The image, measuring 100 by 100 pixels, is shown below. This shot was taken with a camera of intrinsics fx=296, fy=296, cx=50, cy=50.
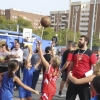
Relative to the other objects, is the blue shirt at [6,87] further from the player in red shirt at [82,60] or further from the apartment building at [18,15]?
the apartment building at [18,15]

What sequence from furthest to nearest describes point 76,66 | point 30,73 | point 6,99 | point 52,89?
1. point 30,73
2. point 76,66
3. point 52,89
4. point 6,99

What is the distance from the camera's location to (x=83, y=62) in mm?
6395

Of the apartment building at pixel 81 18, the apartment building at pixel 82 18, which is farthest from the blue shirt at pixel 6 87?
the apartment building at pixel 81 18

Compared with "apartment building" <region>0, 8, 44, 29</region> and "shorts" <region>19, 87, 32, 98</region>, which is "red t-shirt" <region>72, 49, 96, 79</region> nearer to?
"shorts" <region>19, 87, 32, 98</region>

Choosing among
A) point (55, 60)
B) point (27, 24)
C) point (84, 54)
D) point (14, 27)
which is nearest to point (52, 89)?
point (55, 60)

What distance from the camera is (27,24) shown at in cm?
7400

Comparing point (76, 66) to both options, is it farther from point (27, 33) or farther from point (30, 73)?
point (27, 33)

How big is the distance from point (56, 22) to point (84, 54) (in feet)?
503

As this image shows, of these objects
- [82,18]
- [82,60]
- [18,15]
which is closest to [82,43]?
[82,60]

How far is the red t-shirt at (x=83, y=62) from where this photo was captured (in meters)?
6.34

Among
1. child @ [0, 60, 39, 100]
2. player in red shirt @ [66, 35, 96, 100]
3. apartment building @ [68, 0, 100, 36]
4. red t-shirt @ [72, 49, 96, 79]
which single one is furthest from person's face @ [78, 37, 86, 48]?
apartment building @ [68, 0, 100, 36]

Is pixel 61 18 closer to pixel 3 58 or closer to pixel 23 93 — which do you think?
pixel 3 58

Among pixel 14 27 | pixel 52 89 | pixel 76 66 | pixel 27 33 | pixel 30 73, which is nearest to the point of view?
pixel 52 89

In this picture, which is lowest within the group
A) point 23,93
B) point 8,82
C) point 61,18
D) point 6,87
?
Result: point 23,93
